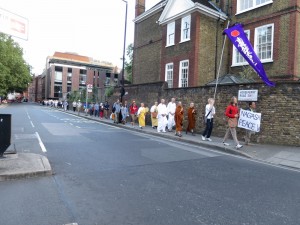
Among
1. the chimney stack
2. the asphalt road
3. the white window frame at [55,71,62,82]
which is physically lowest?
the asphalt road

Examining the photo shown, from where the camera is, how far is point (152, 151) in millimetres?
10133

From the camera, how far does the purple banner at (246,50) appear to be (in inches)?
491

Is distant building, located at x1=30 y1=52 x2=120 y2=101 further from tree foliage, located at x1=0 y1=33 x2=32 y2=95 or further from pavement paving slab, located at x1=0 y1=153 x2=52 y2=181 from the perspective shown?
pavement paving slab, located at x1=0 y1=153 x2=52 y2=181

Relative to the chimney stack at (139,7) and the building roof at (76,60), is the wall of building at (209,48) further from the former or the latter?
the building roof at (76,60)

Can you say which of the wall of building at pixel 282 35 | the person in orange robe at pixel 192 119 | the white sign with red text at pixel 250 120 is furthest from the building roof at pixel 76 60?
the white sign with red text at pixel 250 120

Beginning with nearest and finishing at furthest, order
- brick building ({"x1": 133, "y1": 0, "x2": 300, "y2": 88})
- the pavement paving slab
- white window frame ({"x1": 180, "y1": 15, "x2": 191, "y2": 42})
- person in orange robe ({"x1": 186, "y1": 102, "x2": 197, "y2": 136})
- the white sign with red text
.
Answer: the pavement paving slab < the white sign with red text < person in orange robe ({"x1": 186, "y1": 102, "x2": 197, "y2": 136}) < brick building ({"x1": 133, "y1": 0, "x2": 300, "y2": 88}) < white window frame ({"x1": 180, "y1": 15, "x2": 191, "y2": 42})

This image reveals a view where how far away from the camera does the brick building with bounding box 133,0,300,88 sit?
18.6 metres

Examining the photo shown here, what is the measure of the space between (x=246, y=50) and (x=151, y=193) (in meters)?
9.21

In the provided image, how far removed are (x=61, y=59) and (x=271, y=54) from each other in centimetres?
9223

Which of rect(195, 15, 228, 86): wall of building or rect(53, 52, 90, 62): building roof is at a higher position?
rect(53, 52, 90, 62): building roof

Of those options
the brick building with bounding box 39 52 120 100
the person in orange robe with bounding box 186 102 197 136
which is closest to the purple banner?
the person in orange robe with bounding box 186 102 197 136

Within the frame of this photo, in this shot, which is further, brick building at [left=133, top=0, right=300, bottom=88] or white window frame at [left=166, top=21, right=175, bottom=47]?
white window frame at [left=166, top=21, right=175, bottom=47]

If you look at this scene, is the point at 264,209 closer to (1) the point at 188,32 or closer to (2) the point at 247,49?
(2) the point at 247,49

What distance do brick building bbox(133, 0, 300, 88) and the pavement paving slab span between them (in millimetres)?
15329
